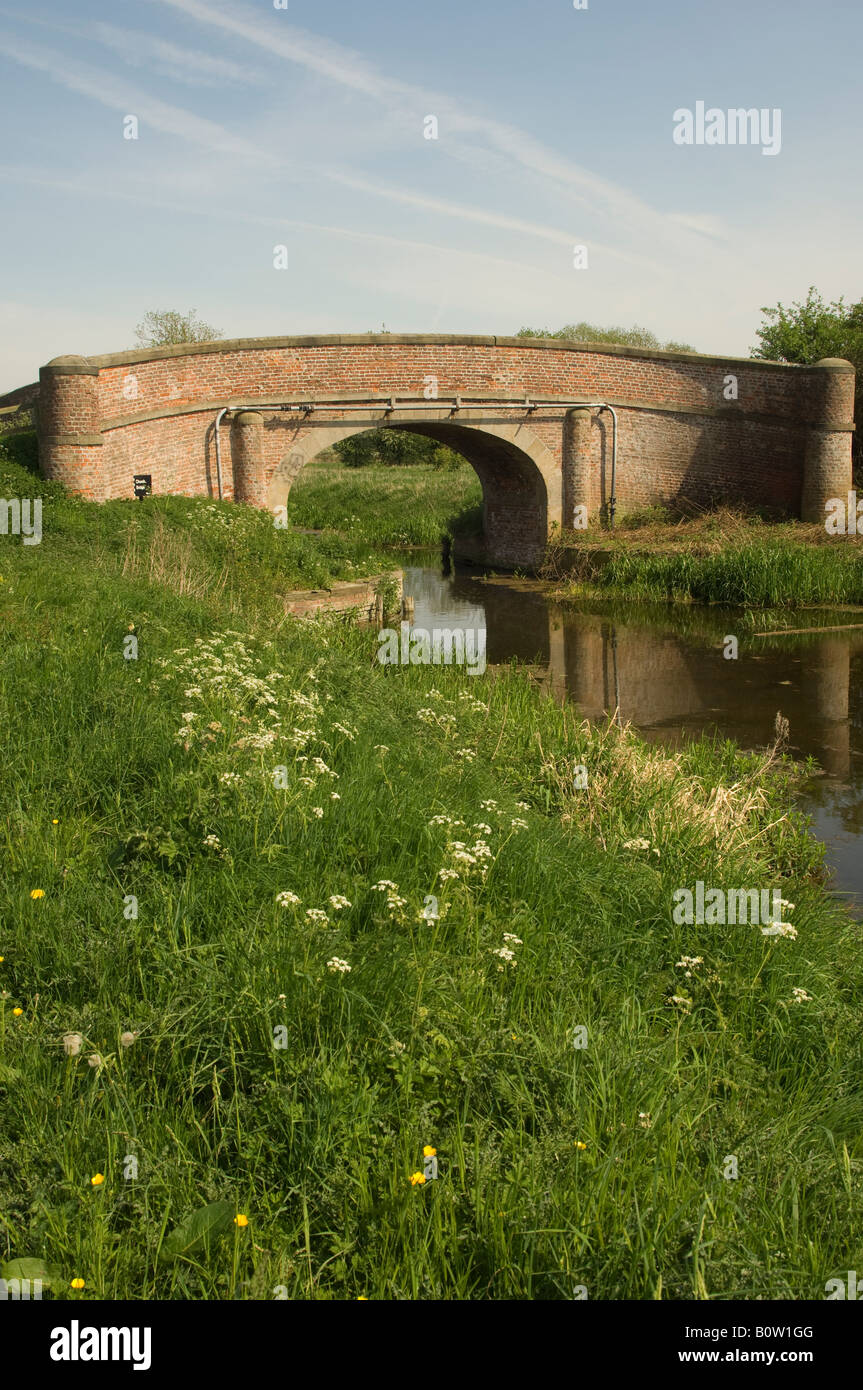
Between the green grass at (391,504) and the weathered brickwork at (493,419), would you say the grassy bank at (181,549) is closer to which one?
the weathered brickwork at (493,419)

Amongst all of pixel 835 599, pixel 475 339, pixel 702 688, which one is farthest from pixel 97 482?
pixel 835 599

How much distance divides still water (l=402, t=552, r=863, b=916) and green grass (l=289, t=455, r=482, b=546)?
7630 mm

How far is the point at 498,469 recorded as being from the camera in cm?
2236

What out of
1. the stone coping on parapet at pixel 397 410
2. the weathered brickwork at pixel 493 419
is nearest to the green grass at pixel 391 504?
the weathered brickwork at pixel 493 419

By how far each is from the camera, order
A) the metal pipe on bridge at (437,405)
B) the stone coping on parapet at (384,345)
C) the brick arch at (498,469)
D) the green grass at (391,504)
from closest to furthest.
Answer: the stone coping on parapet at (384,345) → the metal pipe on bridge at (437,405) → the brick arch at (498,469) → the green grass at (391,504)

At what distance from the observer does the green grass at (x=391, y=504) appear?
2720 cm

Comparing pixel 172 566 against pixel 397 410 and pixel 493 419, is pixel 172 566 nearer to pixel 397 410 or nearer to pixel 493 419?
pixel 397 410

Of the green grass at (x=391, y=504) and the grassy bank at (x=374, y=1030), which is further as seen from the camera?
the green grass at (x=391, y=504)

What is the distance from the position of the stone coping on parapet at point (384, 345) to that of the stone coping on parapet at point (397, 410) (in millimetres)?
784

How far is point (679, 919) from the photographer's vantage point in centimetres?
439

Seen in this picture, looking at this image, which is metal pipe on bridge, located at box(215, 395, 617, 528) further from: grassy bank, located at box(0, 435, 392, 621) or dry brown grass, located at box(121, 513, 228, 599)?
dry brown grass, located at box(121, 513, 228, 599)

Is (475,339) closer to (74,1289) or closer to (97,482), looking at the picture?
(97,482)

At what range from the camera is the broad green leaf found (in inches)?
100.0

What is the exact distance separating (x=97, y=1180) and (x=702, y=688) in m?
9.88
